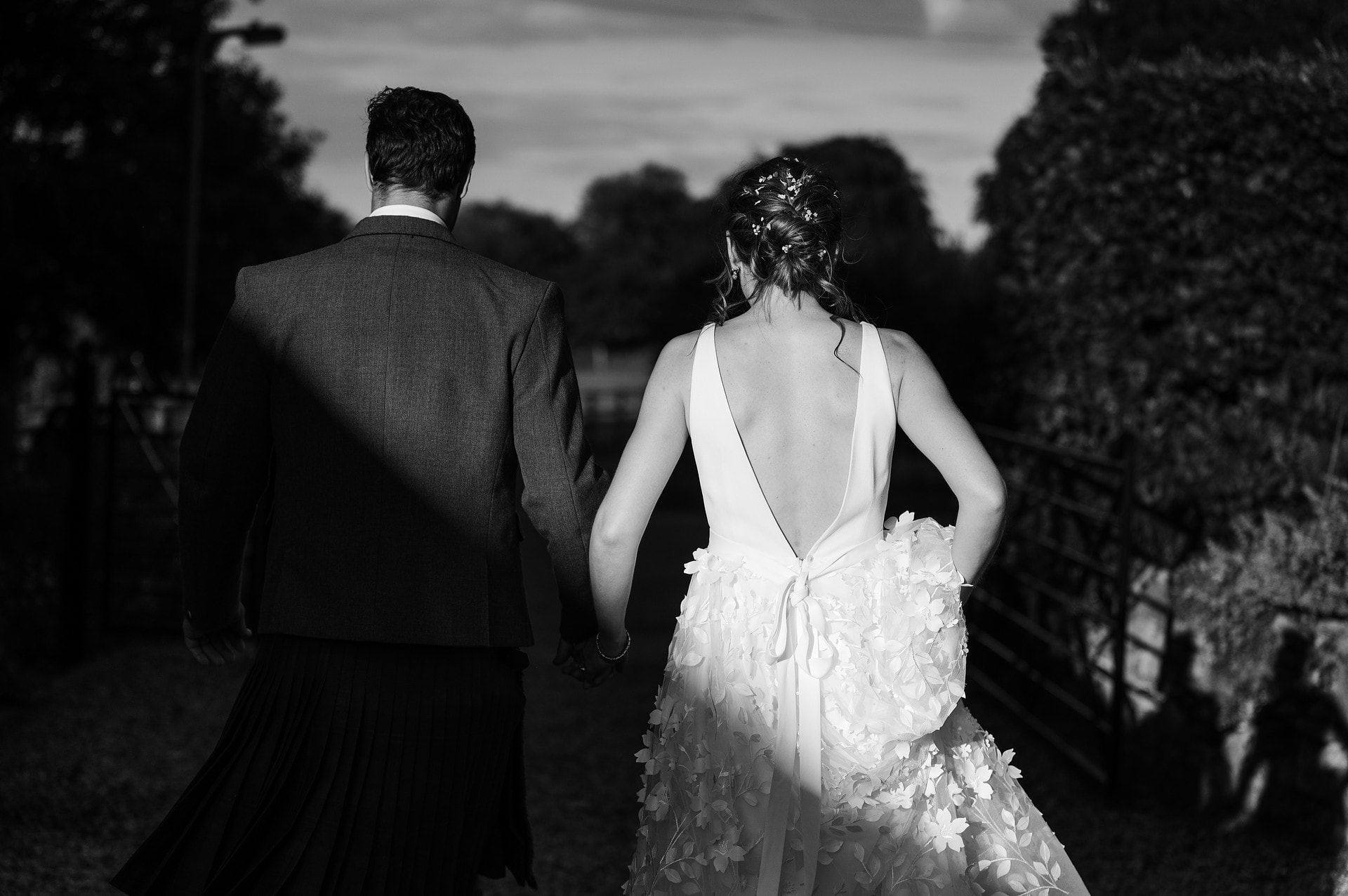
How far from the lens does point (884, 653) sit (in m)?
2.84

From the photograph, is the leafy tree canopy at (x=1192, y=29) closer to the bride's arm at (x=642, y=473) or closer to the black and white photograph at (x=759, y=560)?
the black and white photograph at (x=759, y=560)

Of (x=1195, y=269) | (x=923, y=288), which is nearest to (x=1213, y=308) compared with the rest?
(x=1195, y=269)

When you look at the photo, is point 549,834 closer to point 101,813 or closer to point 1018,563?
point 101,813

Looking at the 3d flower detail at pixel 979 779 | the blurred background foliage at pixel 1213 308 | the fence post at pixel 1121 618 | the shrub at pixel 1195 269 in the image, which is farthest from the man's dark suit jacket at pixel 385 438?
the shrub at pixel 1195 269

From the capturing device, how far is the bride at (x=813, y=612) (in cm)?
277

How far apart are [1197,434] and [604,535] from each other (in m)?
4.29

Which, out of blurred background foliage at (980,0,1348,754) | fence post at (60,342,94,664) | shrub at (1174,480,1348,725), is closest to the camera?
shrub at (1174,480,1348,725)

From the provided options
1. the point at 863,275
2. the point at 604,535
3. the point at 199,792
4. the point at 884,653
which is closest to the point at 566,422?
the point at 604,535

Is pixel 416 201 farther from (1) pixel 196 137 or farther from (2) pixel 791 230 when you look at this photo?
(1) pixel 196 137

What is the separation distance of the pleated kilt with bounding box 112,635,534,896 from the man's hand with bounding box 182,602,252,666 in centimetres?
28

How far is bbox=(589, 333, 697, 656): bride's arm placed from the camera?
9.36 ft

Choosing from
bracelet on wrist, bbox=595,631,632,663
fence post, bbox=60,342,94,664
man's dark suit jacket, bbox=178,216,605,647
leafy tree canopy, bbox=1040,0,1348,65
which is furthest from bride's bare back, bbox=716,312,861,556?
fence post, bbox=60,342,94,664

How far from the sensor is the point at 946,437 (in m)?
2.82

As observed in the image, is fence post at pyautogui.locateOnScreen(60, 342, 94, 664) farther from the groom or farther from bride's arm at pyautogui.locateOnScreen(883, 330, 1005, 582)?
bride's arm at pyautogui.locateOnScreen(883, 330, 1005, 582)
